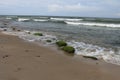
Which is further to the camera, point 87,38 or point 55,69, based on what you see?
point 87,38

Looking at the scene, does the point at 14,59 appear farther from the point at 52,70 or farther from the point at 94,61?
the point at 94,61

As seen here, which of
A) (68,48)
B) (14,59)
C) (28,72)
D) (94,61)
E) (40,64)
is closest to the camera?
(28,72)

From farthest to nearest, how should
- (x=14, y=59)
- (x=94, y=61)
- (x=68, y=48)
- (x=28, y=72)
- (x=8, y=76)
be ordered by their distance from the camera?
(x=68, y=48), (x=94, y=61), (x=14, y=59), (x=28, y=72), (x=8, y=76)

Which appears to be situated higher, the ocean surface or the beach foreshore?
the beach foreshore

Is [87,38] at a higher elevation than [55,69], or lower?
lower

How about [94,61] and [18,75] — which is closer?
[18,75]

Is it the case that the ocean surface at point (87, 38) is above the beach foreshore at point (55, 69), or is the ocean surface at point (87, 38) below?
below

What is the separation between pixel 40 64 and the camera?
757 cm

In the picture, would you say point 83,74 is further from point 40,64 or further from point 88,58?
point 88,58

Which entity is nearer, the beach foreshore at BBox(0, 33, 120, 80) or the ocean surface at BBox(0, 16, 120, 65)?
the beach foreshore at BBox(0, 33, 120, 80)

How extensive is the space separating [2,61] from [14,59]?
0.60 meters

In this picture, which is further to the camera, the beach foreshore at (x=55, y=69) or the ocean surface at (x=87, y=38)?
the ocean surface at (x=87, y=38)

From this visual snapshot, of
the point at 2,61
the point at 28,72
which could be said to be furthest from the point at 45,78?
the point at 2,61

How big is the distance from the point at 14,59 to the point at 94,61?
3.75m
